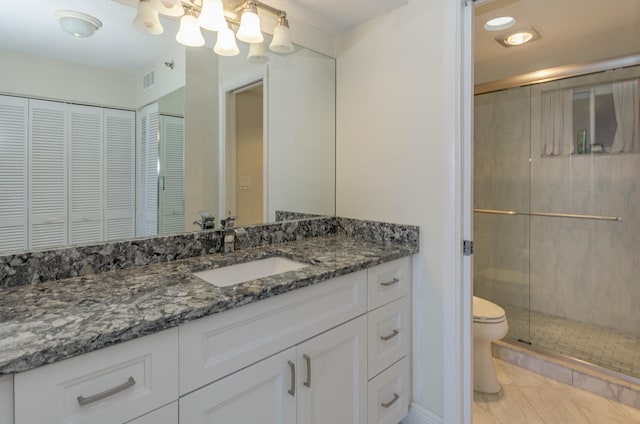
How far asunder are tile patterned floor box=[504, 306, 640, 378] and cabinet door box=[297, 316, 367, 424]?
160 centimetres

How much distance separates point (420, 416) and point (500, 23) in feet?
7.38

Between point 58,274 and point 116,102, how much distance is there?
2.04 ft

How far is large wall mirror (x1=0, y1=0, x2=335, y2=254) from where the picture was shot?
110cm

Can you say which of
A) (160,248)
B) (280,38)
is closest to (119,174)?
(160,248)

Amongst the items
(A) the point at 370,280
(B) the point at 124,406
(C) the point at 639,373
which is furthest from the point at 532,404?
(B) the point at 124,406

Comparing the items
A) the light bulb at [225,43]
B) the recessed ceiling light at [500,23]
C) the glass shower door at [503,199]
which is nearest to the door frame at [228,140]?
the light bulb at [225,43]

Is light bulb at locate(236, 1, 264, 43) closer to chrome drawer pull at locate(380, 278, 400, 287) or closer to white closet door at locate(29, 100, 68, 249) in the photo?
white closet door at locate(29, 100, 68, 249)

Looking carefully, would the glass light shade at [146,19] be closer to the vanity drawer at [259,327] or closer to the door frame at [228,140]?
the door frame at [228,140]

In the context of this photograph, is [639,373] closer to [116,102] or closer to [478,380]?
[478,380]

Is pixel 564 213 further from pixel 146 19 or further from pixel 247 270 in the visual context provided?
pixel 146 19

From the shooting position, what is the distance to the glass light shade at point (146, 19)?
1.27 meters

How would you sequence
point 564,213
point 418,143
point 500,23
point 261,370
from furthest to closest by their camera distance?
point 564,213, point 500,23, point 418,143, point 261,370

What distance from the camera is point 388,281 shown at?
4.91 feet

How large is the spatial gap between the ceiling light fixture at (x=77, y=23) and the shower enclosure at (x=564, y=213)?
274 centimetres
